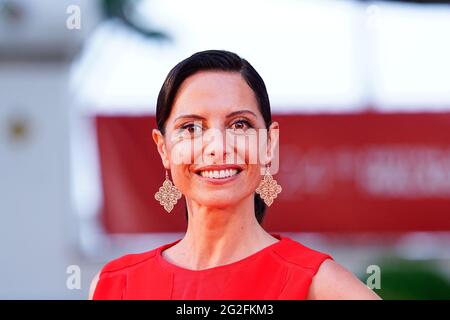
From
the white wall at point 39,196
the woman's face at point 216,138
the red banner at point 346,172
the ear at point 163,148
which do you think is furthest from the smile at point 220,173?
the white wall at point 39,196

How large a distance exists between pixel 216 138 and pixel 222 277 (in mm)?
299

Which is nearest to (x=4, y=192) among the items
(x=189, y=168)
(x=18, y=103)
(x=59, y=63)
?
(x=18, y=103)

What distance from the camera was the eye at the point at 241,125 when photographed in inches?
63.2

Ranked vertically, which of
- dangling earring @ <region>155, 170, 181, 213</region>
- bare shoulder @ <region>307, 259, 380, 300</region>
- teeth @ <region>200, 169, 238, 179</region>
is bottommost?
bare shoulder @ <region>307, 259, 380, 300</region>

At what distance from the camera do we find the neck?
1.62 meters

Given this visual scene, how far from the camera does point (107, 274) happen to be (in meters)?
1.67

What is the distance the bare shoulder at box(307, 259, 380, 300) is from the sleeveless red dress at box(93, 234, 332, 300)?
1 cm

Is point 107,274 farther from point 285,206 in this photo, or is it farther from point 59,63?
point 59,63

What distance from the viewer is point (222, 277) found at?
1607mm

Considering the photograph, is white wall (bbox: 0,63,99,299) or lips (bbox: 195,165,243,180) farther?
white wall (bbox: 0,63,99,299)

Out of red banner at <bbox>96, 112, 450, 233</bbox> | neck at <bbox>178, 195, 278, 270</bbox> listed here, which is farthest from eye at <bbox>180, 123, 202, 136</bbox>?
red banner at <bbox>96, 112, 450, 233</bbox>

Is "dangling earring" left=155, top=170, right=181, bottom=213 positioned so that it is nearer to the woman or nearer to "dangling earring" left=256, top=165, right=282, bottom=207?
the woman

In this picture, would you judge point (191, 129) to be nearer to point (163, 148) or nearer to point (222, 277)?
point (163, 148)

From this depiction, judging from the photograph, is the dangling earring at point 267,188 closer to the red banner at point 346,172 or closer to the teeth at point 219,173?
the teeth at point 219,173
